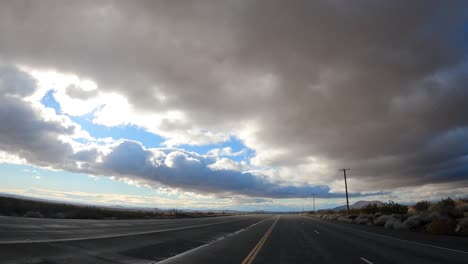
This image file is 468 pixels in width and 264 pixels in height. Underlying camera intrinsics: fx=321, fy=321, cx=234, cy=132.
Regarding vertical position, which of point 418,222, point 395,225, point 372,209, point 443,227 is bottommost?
point 395,225

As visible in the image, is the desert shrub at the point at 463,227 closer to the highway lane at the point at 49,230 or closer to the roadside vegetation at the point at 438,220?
the roadside vegetation at the point at 438,220

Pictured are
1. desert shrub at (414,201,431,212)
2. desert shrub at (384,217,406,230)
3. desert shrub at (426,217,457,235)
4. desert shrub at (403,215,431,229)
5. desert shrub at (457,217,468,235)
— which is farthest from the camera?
desert shrub at (414,201,431,212)

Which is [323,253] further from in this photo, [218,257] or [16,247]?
[16,247]

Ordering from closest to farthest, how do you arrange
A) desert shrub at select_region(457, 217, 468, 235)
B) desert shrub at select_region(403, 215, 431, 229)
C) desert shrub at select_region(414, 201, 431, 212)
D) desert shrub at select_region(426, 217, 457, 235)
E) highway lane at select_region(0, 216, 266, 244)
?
1. highway lane at select_region(0, 216, 266, 244)
2. desert shrub at select_region(457, 217, 468, 235)
3. desert shrub at select_region(426, 217, 457, 235)
4. desert shrub at select_region(403, 215, 431, 229)
5. desert shrub at select_region(414, 201, 431, 212)

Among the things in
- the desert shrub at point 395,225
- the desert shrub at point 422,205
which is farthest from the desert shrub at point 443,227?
the desert shrub at point 422,205

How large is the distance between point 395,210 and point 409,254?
36540 mm

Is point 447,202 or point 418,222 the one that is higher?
point 447,202

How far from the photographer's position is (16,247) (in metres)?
9.78

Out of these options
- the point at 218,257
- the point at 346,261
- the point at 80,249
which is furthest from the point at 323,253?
the point at 80,249

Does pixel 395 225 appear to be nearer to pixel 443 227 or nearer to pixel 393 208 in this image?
pixel 443 227

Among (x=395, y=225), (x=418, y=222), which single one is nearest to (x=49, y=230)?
(x=395, y=225)

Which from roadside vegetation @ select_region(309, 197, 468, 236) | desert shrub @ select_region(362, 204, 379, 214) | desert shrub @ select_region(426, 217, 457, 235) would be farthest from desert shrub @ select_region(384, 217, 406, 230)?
desert shrub @ select_region(362, 204, 379, 214)

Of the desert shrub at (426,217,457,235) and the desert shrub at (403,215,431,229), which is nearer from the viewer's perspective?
the desert shrub at (426,217,457,235)

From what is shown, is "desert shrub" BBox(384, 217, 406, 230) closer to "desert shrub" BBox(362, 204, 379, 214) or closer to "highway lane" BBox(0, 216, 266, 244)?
"desert shrub" BBox(362, 204, 379, 214)
